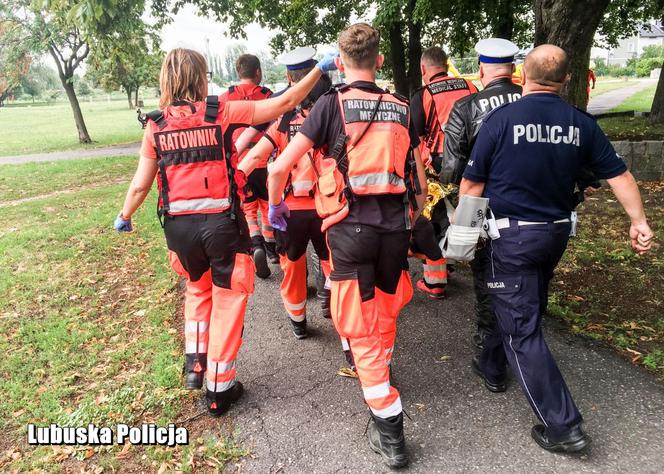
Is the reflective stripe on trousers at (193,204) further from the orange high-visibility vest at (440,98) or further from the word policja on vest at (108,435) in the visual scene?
the orange high-visibility vest at (440,98)

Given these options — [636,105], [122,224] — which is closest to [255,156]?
[122,224]

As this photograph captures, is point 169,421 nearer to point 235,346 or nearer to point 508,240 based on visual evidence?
point 235,346

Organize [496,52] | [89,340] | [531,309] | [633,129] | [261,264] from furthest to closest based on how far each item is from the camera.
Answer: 1. [633,129]
2. [261,264]
3. [89,340]
4. [496,52]
5. [531,309]

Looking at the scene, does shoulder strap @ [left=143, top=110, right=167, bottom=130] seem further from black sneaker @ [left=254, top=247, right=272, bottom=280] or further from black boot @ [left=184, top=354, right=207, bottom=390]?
black sneaker @ [left=254, top=247, right=272, bottom=280]

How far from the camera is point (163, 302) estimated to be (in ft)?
17.4

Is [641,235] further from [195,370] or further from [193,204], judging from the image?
[195,370]

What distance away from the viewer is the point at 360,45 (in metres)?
2.73

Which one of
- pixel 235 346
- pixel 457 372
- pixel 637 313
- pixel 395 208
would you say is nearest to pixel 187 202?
pixel 235 346

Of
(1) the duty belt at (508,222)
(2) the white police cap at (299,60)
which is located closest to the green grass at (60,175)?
(2) the white police cap at (299,60)

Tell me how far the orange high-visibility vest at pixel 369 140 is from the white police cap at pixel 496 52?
1135 mm

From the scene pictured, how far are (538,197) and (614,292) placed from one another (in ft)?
8.76

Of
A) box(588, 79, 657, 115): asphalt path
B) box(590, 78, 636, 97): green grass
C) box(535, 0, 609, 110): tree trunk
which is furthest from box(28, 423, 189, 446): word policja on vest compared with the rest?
box(590, 78, 636, 97): green grass

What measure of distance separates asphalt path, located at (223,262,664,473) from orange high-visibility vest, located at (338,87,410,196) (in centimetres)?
152

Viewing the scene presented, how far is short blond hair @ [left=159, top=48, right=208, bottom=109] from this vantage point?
306 centimetres
